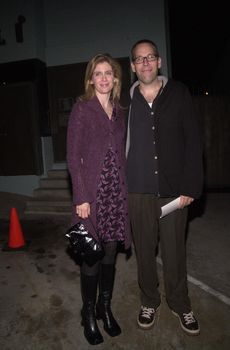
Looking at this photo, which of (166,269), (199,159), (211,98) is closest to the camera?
(199,159)

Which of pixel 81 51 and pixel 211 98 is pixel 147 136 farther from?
pixel 81 51

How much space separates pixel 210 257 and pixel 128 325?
185cm

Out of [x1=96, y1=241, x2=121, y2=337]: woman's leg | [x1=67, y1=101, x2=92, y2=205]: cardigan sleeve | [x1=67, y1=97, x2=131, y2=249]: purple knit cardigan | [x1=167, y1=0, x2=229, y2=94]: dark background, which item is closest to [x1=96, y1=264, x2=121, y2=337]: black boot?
[x1=96, y1=241, x2=121, y2=337]: woman's leg

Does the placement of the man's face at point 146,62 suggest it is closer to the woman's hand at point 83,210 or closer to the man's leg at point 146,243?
the man's leg at point 146,243

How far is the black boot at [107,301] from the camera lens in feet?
9.28

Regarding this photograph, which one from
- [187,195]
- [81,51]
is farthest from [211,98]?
[187,195]

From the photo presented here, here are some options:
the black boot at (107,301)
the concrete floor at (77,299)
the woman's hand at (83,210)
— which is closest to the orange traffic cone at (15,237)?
the concrete floor at (77,299)

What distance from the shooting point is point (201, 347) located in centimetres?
263

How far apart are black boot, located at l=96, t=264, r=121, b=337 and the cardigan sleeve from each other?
0.71 meters

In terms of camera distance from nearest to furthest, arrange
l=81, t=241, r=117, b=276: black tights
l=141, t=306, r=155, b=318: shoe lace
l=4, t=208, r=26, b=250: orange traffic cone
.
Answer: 1. l=81, t=241, r=117, b=276: black tights
2. l=141, t=306, r=155, b=318: shoe lace
3. l=4, t=208, r=26, b=250: orange traffic cone

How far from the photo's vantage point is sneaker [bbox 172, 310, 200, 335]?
277 cm

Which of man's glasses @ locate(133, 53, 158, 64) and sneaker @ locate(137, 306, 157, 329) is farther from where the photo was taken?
sneaker @ locate(137, 306, 157, 329)

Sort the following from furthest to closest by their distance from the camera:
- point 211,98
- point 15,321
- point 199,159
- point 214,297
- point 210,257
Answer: point 211,98
point 210,257
point 214,297
point 15,321
point 199,159

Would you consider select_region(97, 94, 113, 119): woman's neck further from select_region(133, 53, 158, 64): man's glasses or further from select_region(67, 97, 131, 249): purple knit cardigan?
select_region(133, 53, 158, 64): man's glasses
